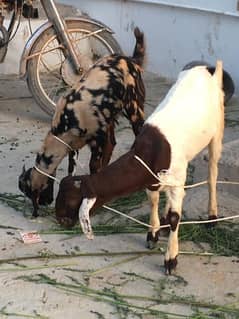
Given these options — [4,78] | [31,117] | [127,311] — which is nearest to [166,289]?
[127,311]

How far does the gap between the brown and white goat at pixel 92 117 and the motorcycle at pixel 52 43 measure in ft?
5.19

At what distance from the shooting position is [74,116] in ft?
16.5

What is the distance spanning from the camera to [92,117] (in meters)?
5.09

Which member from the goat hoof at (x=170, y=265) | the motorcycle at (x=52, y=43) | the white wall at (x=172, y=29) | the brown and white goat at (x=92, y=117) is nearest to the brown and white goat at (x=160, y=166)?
the goat hoof at (x=170, y=265)

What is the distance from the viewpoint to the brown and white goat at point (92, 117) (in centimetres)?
495

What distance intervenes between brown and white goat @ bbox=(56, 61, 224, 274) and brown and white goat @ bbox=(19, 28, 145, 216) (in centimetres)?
89

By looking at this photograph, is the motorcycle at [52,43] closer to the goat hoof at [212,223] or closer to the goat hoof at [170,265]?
the goat hoof at [212,223]

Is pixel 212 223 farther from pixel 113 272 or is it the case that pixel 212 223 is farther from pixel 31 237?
pixel 31 237

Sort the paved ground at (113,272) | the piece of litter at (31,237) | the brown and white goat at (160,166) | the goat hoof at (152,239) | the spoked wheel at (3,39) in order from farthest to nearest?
the spoked wheel at (3,39) → the piece of litter at (31,237) → the goat hoof at (152,239) → the brown and white goat at (160,166) → the paved ground at (113,272)

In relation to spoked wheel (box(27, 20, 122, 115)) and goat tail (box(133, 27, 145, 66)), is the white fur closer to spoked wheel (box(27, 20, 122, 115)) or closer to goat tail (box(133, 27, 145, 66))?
goat tail (box(133, 27, 145, 66))

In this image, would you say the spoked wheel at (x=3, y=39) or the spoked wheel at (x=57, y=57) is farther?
the spoked wheel at (x=3, y=39)

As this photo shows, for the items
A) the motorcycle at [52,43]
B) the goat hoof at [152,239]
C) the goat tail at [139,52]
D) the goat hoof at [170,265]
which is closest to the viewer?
the goat hoof at [170,265]

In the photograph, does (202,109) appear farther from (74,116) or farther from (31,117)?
(31,117)

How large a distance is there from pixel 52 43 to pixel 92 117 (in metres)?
2.52
